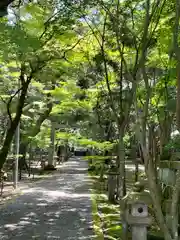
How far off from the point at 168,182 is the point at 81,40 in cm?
597

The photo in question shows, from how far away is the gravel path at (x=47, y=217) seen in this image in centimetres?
737

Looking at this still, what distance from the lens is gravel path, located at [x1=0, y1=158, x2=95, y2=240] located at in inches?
290

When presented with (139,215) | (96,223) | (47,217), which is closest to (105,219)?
(96,223)

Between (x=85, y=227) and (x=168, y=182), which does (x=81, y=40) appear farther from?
(x=168, y=182)

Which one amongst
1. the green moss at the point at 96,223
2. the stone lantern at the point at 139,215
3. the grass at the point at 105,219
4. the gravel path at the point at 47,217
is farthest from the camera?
the grass at the point at 105,219

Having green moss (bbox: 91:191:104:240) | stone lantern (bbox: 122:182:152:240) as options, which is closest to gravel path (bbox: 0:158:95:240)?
green moss (bbox: 91:191:104:240)

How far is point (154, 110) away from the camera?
9.35 metres

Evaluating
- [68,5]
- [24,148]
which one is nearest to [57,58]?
[68,5]

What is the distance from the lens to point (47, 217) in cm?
905

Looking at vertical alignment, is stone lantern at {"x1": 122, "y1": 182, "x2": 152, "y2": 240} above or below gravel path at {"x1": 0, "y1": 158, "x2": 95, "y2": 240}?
above

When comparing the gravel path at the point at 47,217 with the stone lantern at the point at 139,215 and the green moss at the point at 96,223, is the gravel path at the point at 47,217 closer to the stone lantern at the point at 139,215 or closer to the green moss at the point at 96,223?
the green moss at the point at 96,223

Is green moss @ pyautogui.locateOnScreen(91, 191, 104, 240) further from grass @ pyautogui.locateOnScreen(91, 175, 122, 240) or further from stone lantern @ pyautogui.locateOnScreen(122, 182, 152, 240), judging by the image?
stone lantern @ pyautogui.locateOnScreen(122, 182, 152, 240)

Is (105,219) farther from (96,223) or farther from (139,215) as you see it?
(139,215)

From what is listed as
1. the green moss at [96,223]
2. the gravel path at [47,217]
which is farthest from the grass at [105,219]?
the gravel path at [47,217]
